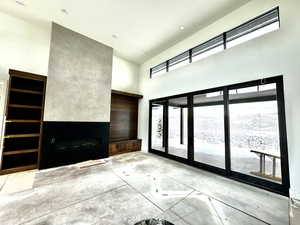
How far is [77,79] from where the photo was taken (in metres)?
4.53

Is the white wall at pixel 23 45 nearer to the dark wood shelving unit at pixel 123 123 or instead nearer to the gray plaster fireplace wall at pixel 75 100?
the gray plaster fireplace wall at pixel 75 100

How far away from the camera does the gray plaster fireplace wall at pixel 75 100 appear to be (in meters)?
3.98

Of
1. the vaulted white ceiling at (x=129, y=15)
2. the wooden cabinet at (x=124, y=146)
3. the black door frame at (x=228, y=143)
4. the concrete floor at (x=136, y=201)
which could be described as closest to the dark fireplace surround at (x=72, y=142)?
the wooden cabinet at (x=124, y=146)

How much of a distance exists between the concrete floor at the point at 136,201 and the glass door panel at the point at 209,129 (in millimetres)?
681

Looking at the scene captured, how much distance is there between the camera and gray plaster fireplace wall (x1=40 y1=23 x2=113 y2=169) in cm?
398

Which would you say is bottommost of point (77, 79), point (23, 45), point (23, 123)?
point (23, 123)

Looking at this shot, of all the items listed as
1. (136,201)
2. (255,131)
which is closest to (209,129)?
(255,131)

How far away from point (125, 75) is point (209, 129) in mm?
4778

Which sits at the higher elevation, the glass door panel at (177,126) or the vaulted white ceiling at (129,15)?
the vaulted white ceiling at (129,15)

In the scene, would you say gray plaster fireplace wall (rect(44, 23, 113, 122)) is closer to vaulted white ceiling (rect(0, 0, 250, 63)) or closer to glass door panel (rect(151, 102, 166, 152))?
vaulted white ceiling (rect(0, 0, 250, 63))

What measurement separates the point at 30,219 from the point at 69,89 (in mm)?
3606

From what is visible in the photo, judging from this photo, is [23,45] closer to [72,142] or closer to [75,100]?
[75,100]

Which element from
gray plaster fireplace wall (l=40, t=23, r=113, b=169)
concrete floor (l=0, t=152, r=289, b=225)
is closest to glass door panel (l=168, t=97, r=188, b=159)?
concrete floor (l=0, t=152, r=289, b=225)

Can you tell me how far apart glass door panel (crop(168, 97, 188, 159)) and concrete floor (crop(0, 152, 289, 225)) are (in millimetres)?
1598
